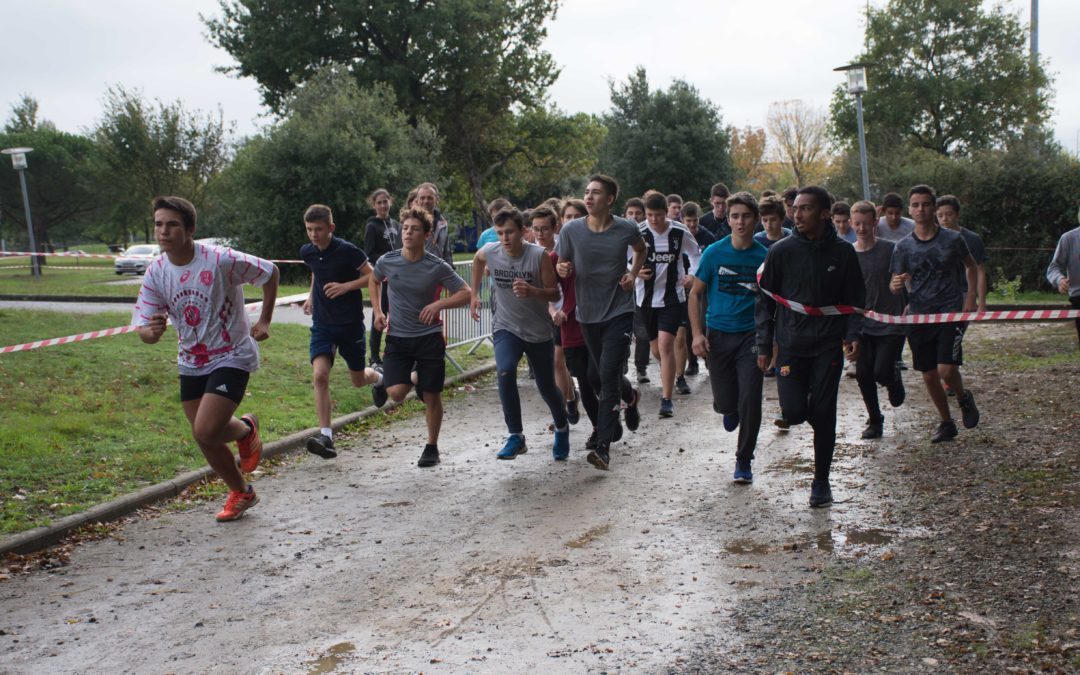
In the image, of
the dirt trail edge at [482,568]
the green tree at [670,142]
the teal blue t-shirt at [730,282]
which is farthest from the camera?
the green tree at [670,142]

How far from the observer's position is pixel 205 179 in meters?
42.2

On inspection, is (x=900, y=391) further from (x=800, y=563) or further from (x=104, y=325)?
(x=104, y=325)

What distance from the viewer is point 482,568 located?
5.61m

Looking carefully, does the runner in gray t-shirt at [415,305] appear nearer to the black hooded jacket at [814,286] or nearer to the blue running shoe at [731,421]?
the blue running shoe at [731,421]

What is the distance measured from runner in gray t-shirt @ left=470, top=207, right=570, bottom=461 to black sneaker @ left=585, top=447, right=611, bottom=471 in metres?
0.76

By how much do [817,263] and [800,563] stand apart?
6.74 feet

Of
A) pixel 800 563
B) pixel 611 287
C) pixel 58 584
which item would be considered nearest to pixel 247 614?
pixel 58 584

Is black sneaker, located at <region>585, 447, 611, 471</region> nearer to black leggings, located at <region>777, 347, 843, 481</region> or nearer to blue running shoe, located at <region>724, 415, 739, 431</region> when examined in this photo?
blue running shoe, located at <region>724, 415, 739, 431</region>

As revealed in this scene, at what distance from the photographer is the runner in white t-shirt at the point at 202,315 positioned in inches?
254

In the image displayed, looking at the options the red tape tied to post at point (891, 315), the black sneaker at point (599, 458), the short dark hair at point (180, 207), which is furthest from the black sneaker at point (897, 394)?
the short dark hair at point (180, 207)

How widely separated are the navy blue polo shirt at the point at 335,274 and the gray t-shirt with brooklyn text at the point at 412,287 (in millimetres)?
510

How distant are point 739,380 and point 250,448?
3383mm

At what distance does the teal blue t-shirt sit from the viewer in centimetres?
750

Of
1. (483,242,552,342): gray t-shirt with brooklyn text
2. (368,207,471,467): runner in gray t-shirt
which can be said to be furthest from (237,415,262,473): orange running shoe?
(483,242,552,342): gray t-shirt with brooklyn text
